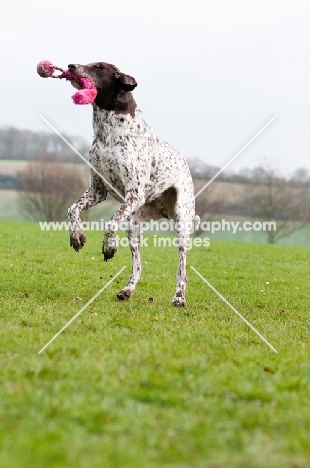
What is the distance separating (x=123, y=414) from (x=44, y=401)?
0.49 metres

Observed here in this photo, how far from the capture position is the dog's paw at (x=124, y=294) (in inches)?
325

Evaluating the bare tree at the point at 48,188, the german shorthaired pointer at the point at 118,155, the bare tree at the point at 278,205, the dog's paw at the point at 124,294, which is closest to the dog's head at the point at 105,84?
the german shorthaired pointer at the point at 118,155

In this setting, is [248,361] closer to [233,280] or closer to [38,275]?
[38,275]

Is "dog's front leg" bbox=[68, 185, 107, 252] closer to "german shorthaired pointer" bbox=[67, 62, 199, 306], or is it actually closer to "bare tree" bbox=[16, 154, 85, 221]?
"german shorthaired pointer" bbox=[67, 62, 199, 306]

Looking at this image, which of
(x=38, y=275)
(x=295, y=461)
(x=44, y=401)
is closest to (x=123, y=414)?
(x=44, y=401)

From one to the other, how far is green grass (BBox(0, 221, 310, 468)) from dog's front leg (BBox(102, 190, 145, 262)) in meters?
0.69

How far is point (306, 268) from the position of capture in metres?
15.8

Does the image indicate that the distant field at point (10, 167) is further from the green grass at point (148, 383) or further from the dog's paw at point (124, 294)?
the dog's paw at point (124, 294)

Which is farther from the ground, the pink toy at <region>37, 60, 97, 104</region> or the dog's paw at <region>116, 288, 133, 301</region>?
the pink toy at <region>37, 60, 97, 104</region>

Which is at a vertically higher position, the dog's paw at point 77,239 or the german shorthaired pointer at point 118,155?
the german shorthaired pointer at point 118,155

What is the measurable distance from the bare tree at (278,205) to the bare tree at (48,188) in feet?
46.5

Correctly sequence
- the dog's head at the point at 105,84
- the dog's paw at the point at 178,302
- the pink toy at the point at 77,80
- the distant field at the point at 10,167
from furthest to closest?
the distant field at the point at 10,167 < the dog's paw at the point at 178,302 < the dog's head at the point at 105,84 < the pink toy at the point at 77,80

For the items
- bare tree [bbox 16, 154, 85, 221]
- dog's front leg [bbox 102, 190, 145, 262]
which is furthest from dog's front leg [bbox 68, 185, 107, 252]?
bare tree [bbox 16, 154, 85, 221]

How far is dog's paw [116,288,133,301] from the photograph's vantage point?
8.27 m
